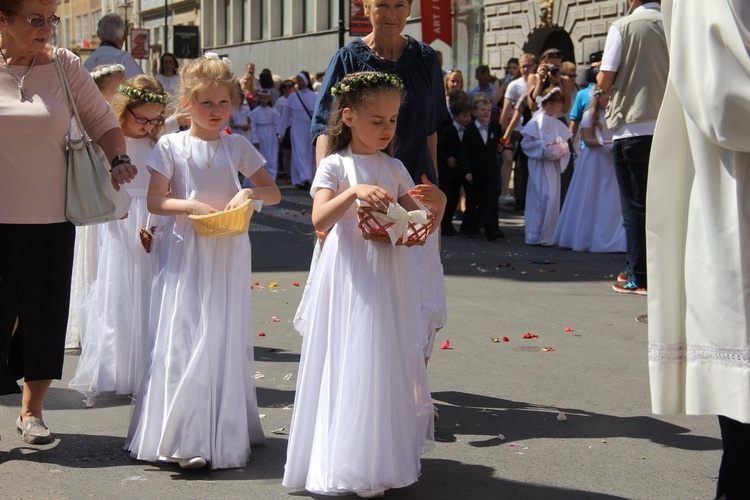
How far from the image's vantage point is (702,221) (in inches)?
135

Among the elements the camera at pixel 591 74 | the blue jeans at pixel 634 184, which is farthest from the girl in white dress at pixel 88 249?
the camera at pixel 591 74

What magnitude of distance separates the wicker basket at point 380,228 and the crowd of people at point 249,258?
12 mm

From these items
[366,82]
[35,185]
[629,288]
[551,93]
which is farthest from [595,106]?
[35,185]

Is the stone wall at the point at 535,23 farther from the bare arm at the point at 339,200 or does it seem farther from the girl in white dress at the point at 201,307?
the bare arm at the point at 339,200

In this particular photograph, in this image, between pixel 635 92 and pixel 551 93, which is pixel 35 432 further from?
pixel 551 93

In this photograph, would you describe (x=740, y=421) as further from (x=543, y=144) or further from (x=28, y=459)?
(x=543, y=144)

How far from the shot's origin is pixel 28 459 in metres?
5.15

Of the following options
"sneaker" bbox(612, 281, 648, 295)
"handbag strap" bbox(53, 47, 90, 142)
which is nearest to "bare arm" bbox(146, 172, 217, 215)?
"handbag strap" bbox(53, 47, 90, 142)

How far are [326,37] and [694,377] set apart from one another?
135 feet

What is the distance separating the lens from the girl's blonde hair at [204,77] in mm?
5195

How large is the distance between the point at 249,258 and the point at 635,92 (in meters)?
4.92

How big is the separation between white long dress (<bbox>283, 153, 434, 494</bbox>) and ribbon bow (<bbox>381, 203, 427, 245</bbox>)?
0.16 metres

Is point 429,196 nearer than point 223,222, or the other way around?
point 429,196

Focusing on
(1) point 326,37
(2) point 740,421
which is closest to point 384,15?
(2) point 740,421
